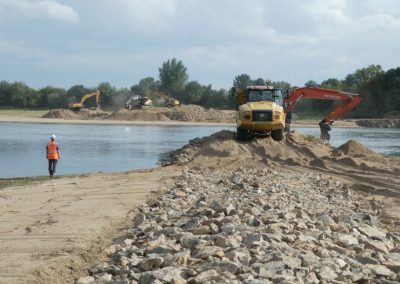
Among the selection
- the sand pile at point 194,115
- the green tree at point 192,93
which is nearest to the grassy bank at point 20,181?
the sand pile at point 194,115

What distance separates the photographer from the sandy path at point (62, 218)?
744 centimetres

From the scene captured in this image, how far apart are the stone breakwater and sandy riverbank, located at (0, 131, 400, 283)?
1.16ft

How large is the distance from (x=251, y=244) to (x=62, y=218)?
4.18 m

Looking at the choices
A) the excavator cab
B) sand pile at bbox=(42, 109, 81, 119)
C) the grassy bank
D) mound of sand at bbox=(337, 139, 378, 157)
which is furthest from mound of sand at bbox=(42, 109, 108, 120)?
the grassy bank

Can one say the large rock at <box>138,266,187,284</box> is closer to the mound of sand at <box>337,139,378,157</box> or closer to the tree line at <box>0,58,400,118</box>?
the mound of sand at <box>337,139,378,157</box>

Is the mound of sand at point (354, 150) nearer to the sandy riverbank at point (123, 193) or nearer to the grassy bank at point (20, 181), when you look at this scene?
the sandy riverbank at point (123, 193)

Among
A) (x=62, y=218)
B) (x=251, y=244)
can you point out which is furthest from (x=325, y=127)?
(x=251, y=244)

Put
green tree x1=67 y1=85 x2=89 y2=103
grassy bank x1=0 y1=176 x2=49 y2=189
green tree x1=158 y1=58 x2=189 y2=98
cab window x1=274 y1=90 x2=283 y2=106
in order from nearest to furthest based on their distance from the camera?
1. grassy bank x1=0 y1=176 x2=49 y2=189
2. cab window x1=274 y1=90 x2=283 y2=106
3. green tree x1=67 y1=85 x2=89 y2=103
4. green tree x1=158 y1=58 x2=189 y2=98

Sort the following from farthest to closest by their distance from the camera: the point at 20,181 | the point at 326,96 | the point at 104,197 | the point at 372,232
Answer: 1. the point at 326,96
2. the point at 20,181
3. the point at 104,197
4. the point at 372,232

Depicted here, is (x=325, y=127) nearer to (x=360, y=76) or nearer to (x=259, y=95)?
(x=259, y=95)

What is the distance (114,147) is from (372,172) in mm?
18153

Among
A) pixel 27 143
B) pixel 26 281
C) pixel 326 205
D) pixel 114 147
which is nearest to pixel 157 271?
pixel 26 281

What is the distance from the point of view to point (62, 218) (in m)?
10.3

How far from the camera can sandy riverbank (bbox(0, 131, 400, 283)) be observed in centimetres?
773
